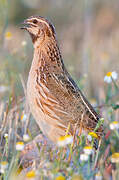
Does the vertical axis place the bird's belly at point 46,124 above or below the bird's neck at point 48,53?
below

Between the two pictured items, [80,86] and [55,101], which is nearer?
[55,101]

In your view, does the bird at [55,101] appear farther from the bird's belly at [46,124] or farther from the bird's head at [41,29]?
A: the bird's head at [41,29]

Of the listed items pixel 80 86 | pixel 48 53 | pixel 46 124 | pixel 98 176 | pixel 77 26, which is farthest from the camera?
pixel 77 26

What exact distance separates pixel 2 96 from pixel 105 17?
302 inches

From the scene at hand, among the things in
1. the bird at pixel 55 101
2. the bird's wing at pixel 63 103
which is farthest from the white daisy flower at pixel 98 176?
the bird's wing at pixel 63 103

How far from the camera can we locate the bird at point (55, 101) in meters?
4.72

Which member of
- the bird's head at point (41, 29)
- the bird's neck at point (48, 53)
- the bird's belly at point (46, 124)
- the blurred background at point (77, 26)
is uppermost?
the blurred background at point (77, 26)

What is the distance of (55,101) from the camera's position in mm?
4781

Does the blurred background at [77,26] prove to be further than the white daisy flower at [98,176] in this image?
Yes

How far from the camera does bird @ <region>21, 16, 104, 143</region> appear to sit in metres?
4.72

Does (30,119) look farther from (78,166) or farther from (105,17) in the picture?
(105,17)

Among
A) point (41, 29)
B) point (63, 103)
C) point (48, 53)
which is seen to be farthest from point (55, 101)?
point (41, 29)

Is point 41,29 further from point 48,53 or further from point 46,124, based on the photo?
point 46,124

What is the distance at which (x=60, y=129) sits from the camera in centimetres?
474
